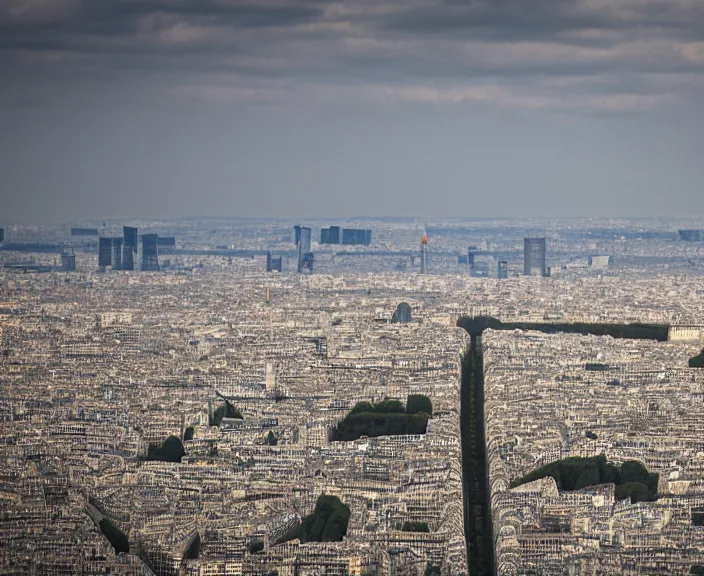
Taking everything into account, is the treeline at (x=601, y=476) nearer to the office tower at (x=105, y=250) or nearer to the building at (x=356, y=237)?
the office tower at (x=105, y=250)

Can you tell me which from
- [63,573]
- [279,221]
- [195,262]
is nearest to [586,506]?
[63,573]

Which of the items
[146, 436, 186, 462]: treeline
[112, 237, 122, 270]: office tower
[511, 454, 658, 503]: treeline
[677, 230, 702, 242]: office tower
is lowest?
[511, 454, 658, 503]: treeline

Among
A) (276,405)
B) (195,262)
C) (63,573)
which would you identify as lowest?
(63,573)

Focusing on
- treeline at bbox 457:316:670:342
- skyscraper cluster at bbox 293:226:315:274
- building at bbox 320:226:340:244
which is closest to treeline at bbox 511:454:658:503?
treeline at bbox 457:316:670:342

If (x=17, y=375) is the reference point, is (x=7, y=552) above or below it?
below

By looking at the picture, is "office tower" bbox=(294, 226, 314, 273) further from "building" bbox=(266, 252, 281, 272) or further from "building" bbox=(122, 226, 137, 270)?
"building" bbox=(122, 226, 137, 270)

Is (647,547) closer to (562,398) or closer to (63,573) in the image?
(63,573)

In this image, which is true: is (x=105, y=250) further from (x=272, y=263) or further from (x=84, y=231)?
(x=272, y=263)
